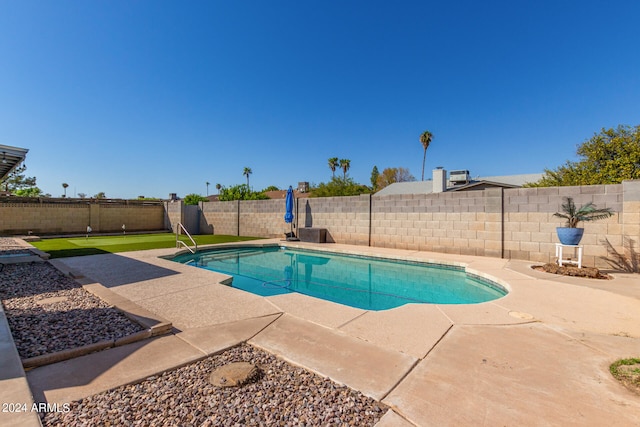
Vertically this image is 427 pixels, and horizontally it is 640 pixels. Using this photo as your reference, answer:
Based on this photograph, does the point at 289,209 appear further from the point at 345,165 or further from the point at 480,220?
the point at 345,165

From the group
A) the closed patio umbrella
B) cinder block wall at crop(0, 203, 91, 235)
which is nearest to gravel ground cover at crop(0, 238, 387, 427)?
the closed patio umbrella

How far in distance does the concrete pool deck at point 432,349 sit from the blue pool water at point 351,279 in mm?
1290

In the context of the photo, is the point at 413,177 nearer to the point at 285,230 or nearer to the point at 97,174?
the point at 285,230

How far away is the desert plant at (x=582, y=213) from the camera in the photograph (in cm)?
648

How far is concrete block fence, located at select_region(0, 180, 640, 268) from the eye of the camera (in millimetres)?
6906

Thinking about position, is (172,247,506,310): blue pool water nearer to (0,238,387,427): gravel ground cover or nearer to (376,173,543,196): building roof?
(0,238,387,427): gravel ground cover

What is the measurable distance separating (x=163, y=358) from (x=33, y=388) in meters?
0.85

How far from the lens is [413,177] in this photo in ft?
146

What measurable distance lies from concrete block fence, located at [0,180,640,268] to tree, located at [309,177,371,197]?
10704 millimetres

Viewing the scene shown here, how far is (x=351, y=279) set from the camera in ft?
24.0

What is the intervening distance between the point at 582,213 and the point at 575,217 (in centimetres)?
16

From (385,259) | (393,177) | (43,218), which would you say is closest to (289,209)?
(385,259)

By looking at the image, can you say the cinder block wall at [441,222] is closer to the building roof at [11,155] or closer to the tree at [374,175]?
the building roof at [11,155]

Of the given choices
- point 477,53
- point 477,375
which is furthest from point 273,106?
point 477,375
